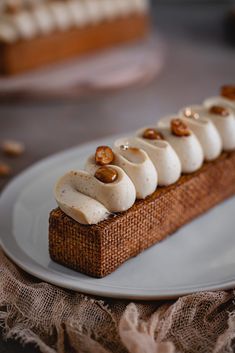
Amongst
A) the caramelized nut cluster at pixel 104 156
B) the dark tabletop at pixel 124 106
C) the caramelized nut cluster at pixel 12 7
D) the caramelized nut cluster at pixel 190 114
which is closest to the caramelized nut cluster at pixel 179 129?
the caramelized nut cluster at pixel 190 114

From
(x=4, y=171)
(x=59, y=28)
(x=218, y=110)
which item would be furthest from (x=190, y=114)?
(x=59, y=28)

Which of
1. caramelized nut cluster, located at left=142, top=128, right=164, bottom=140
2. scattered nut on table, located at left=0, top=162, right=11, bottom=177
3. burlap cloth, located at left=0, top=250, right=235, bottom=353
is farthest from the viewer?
scattered nut on table, located at left=0, top=162, right=11, bottom=177

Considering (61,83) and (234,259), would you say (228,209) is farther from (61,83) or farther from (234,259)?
(61,83)

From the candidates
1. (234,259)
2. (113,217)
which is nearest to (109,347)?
(113,217)

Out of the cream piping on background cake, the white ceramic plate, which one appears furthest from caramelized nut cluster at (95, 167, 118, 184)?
the cream piping on background cake

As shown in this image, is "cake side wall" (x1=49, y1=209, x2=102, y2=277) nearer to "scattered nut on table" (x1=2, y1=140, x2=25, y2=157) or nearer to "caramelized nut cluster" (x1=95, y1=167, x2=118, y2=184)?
"caramelized nut cluster" (x1=95, y1=167, x2=118, y2=184)

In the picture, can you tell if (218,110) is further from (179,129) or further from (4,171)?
(4,171)
